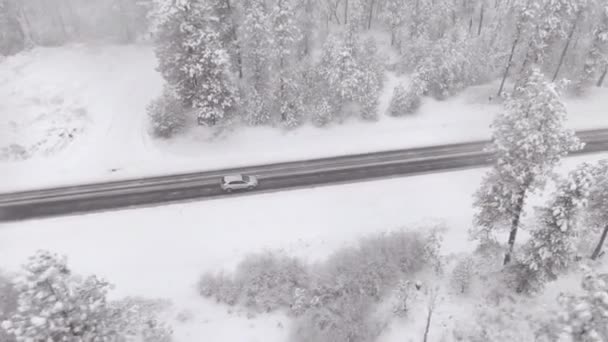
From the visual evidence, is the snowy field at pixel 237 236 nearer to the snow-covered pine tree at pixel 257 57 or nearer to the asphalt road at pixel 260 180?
the asphalt road at pixel 260 180

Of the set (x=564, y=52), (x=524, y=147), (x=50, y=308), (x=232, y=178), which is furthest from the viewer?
(x=564, y=52)

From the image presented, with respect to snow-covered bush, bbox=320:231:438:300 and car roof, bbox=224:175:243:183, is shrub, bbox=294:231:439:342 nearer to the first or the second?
snow-covered bush, bbox=320:231:438:300

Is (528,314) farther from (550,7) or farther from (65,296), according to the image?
(550,7)

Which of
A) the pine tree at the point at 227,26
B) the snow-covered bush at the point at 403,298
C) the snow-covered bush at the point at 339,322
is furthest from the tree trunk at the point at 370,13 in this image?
the snow-covered bush at the point at 339,322

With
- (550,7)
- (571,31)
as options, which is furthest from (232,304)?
A: (571,31)

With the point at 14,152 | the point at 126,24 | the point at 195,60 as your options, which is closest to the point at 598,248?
the point at 195,60

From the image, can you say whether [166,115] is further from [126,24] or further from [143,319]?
[126,24]
